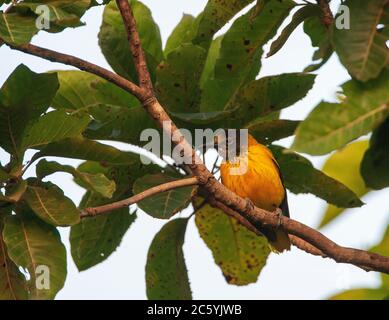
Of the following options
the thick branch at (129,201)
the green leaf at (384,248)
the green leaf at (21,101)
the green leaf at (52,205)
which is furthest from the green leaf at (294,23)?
the green leaf at (384,248)

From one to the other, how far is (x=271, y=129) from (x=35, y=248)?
1578 millimetres

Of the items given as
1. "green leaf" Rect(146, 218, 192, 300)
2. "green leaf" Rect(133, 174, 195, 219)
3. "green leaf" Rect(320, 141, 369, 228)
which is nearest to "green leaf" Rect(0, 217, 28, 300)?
"green leaf" Rect(133, 174, 195, 219)

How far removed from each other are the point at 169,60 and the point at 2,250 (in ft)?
4.52

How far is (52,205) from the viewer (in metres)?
3.02

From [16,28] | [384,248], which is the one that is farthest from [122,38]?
[384,248]

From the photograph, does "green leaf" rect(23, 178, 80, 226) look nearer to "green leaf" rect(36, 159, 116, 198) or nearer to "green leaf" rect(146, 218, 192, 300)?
"green leaf" rect(36, 159, 116, 198)

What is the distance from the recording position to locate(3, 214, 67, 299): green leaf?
3025 millimetres

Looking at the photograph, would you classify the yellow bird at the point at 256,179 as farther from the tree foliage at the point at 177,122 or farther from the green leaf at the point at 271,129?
the green leaf at the point at 271,129

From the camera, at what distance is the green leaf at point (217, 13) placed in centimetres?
376

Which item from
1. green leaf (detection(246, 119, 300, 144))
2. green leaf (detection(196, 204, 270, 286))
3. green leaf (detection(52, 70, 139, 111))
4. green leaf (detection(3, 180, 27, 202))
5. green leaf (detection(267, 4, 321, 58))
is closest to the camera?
green leaf (detection(3, 180, 27, 202))

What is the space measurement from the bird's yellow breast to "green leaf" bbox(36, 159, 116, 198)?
196 cm

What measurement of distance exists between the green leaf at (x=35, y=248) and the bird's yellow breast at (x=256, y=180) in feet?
6.71

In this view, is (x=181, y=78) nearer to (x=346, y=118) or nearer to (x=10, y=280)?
(x=10, y=280)
